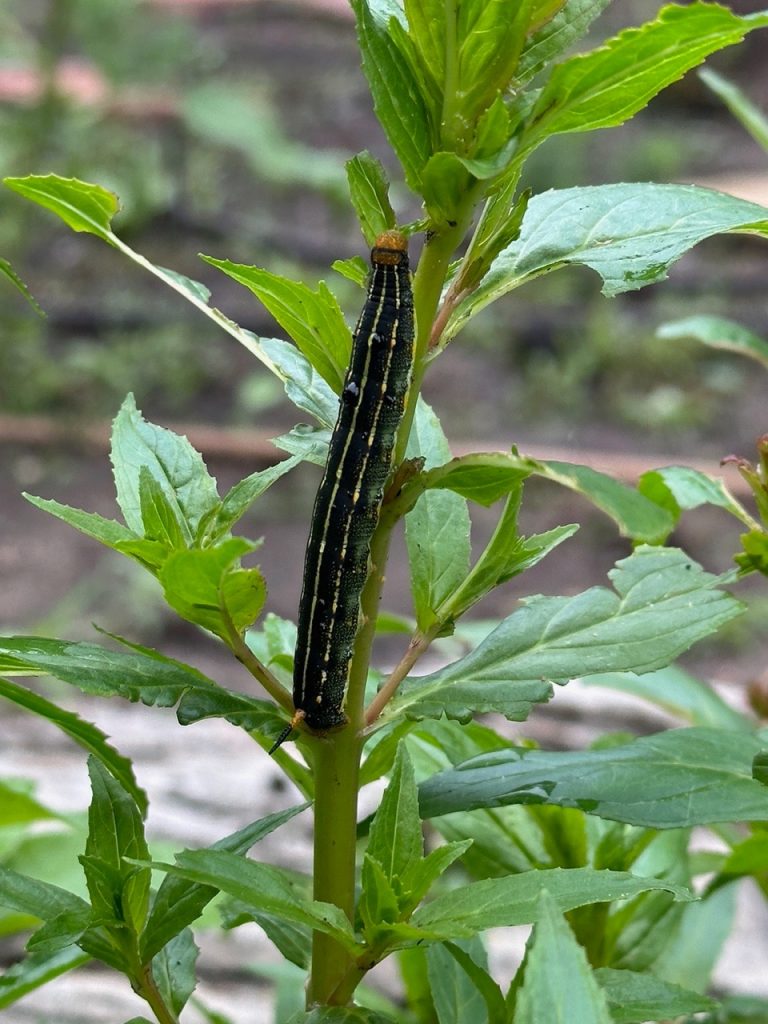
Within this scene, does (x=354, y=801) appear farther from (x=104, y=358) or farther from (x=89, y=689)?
(x=104, y=358)

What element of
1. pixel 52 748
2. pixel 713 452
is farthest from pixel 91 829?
pixel 713 452

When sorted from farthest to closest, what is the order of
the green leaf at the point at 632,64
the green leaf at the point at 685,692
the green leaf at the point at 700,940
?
1. the green leaf at the point at 685,692
2. the green leaf at the point at 700,940
3. the green leaf at the point at 632,64

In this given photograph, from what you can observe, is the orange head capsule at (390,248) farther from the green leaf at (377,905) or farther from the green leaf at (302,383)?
the green leaf at (377,905)

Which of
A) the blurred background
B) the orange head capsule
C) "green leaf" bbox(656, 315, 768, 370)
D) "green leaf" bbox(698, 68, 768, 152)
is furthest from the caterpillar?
Result: the blurred background

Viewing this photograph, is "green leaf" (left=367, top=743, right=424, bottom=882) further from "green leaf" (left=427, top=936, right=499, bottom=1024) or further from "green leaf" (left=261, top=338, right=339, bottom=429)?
"green leaf" (left=261, top=338, right=339, bottom=429)

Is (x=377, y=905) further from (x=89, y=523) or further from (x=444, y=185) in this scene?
(x=444, y=185)

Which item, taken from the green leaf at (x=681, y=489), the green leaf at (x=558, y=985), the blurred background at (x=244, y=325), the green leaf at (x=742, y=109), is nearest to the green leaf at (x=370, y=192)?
the green leaf at (x=681, y=489)
